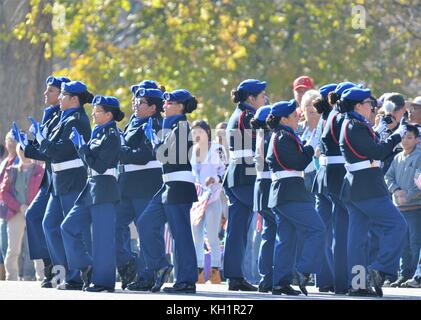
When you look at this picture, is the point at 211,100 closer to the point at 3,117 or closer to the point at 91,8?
the point at 91,8

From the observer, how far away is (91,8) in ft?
95.6

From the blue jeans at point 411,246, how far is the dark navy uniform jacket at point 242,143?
2.62 m

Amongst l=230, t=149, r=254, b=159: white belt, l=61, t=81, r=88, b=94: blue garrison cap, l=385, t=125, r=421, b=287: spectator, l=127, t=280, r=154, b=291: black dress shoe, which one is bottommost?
l=127, t=280, r=154, b=291: black dress shoe

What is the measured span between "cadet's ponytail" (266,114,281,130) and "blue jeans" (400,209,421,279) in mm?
3248

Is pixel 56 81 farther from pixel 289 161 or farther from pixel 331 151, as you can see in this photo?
pixel 331 151

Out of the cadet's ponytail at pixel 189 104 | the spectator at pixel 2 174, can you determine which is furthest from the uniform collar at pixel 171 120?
the spectator at pixel 2 174

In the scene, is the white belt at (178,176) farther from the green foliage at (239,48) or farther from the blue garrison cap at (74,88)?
the green foliage at (239,48)

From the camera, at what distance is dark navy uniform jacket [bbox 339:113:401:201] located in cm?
1608

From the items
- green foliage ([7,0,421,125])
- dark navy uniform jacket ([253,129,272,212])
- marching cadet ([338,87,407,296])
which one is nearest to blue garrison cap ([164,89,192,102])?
dark navy uniform jacket ([253,129,272,212])

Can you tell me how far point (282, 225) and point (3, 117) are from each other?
33.7ft

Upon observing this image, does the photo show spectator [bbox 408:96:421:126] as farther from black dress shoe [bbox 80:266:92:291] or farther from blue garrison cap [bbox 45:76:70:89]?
black dress shoe [bbox 80:266:92:291]

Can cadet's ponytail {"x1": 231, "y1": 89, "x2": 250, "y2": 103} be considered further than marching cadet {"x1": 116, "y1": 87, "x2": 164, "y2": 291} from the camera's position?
Yes
